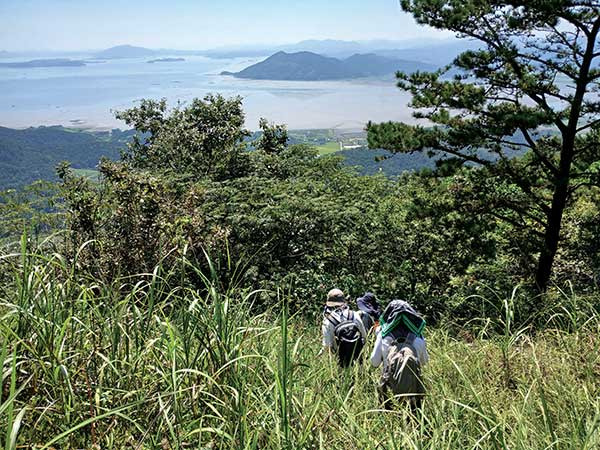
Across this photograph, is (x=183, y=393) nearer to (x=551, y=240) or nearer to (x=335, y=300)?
(x=335, y=300)

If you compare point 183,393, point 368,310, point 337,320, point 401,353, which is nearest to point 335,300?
point 337,320

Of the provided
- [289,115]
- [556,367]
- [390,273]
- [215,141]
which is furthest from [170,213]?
[289,115]

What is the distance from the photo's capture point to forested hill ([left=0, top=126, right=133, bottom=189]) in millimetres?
66912

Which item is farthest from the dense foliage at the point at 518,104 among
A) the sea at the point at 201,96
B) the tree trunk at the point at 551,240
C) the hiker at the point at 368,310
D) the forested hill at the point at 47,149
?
the sea at the point at 201,96

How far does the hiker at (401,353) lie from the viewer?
272 cm

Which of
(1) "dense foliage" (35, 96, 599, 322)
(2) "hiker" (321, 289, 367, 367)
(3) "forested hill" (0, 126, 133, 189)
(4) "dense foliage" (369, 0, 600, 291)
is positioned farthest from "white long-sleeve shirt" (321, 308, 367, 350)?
(3) "forested hill" (0, 126, 133, 189)

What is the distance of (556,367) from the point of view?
2.47 meters

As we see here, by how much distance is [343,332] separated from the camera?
11.6 feet

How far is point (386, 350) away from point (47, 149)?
101422 millimetres

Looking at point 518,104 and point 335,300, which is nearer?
point 335,300

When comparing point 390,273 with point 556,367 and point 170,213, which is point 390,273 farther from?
point 556,367

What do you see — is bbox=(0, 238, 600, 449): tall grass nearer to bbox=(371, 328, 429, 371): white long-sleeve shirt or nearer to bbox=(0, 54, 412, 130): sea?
bbox=(371, 328, 429, 371): white long-sleeve shirt

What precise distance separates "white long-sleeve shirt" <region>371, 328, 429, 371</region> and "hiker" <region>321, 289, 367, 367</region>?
39 centimetres

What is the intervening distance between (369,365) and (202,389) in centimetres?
175
